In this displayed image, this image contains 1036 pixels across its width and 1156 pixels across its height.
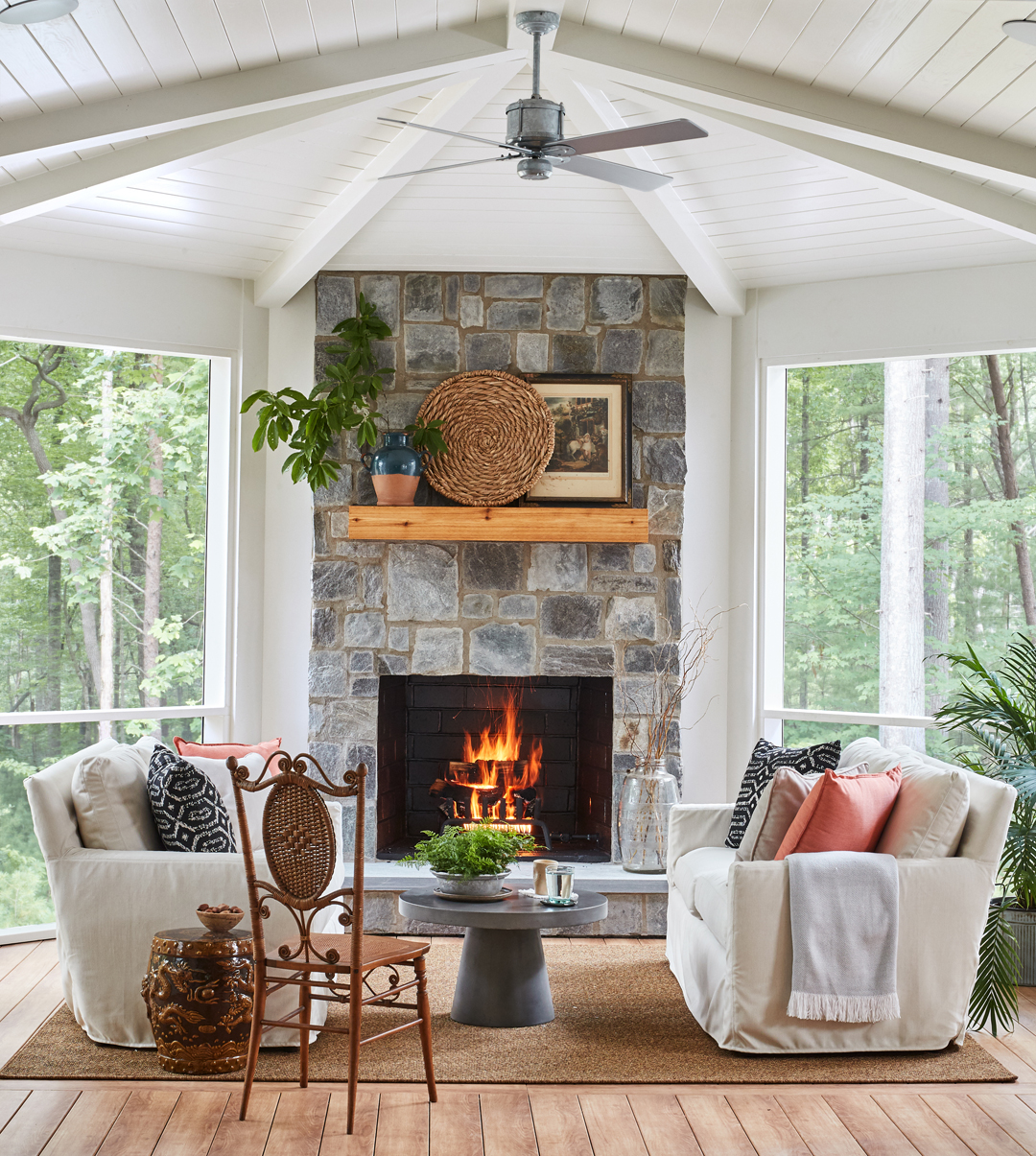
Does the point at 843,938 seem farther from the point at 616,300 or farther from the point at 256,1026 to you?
the point at 616,300

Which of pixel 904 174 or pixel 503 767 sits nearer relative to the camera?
pixel 904 174

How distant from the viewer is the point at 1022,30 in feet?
9.36

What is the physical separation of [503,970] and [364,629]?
76.5 inches

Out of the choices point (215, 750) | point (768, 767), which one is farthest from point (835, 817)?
point (215, 750)

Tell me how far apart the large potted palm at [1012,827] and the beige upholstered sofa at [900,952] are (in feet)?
0.77

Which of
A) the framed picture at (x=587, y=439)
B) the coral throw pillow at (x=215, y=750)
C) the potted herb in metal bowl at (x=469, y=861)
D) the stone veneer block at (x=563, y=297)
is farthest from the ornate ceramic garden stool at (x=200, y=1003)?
the stone veneer block at (x=563, y=297)

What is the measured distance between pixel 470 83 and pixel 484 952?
2762 millimetres

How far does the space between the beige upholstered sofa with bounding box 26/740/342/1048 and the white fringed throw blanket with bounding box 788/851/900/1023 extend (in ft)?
5.03

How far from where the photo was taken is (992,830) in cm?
376

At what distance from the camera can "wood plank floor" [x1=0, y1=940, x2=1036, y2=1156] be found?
9.97 ft

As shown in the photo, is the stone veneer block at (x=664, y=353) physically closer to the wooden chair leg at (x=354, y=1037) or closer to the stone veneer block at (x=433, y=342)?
the stone veneer block at (x=433, y=342)

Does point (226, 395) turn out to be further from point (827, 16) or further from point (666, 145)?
point (827, 16)

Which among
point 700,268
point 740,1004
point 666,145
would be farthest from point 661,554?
point 740,1004

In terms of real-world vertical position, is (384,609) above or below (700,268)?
below
